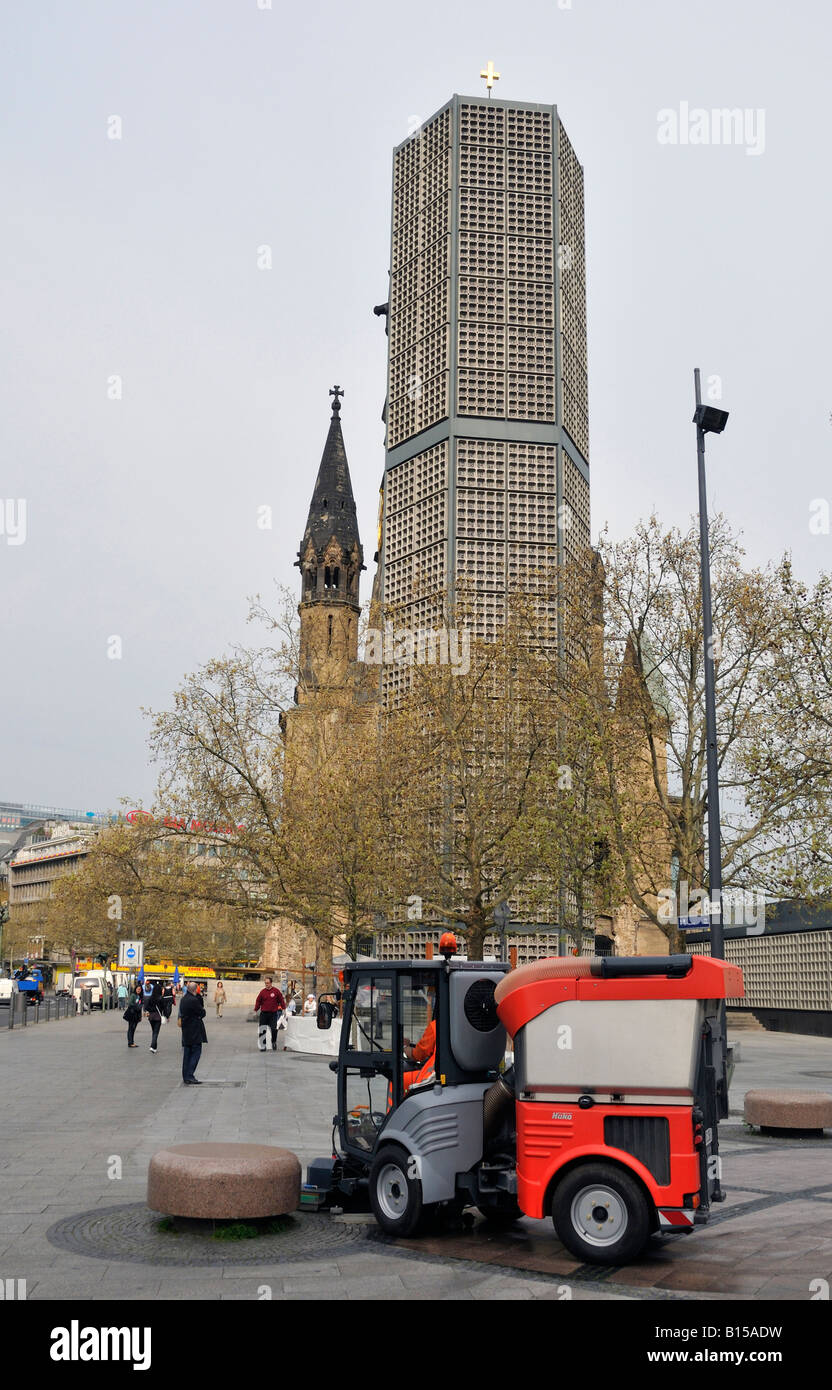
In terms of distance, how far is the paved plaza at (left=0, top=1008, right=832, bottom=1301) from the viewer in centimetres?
741

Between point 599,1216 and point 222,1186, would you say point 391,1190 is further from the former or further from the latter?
point 599,1216

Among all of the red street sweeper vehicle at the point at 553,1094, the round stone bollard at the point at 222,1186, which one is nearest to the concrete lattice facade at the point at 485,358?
the red street sweeper vehicle at the point at 553,1094

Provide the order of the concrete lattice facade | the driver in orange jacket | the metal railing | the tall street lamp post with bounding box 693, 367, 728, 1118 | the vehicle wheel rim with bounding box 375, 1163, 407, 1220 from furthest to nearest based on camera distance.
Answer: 1. the concrete lattice facade
2. the metal railing
3. the tall street lamp post with bounding box 693, 367, 728, 1118
4. the driver in orange jacket
5. the vehicle wheel rim with bounding box 375, 1163, 407, 1220

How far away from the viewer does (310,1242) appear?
8.77 metres

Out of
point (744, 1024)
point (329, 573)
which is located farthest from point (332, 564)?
point (744, 1024)

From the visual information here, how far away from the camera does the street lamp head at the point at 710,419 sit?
857 inches

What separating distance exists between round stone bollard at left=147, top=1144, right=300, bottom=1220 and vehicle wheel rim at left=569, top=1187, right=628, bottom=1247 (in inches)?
88.3

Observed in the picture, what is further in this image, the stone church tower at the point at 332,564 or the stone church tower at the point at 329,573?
A: the stone church tower at the point at 332,564

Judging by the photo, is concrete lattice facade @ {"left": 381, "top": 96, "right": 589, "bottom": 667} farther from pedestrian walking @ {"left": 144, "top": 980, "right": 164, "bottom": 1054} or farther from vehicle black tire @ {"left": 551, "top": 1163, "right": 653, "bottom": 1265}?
vehicle black tire @ {"left": 551, "top": 1163, "right": 653, "bottom": 1265}

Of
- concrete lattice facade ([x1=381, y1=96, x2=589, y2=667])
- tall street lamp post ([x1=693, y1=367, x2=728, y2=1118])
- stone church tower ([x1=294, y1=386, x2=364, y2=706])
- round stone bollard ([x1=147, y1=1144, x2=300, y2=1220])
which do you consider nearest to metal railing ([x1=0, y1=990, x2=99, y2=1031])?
concrete lattice facade ([x1=381, y1=96, x2=589, y2=667])

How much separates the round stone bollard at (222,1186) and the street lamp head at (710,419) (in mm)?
16454

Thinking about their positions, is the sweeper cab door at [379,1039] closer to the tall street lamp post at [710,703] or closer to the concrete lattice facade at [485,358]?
the tall street lamp post at [710,703]
